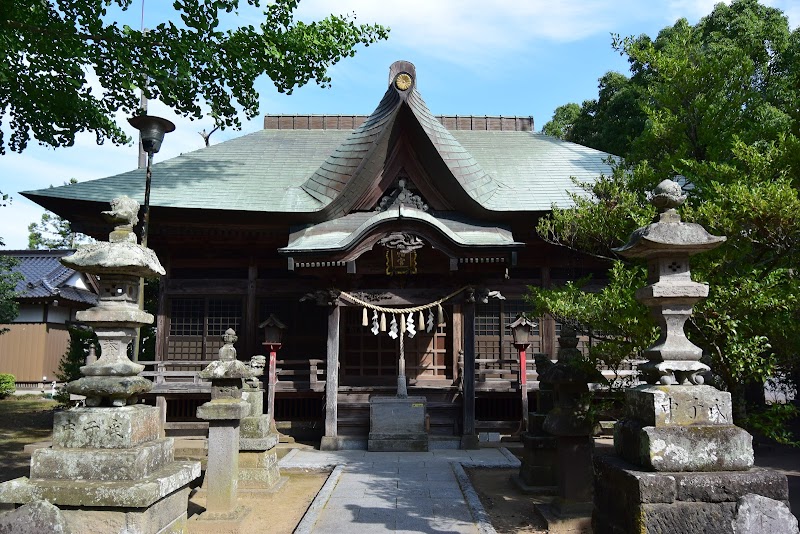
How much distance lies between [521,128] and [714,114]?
14211 mm

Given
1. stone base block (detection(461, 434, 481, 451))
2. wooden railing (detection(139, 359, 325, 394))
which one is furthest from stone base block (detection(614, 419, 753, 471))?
wooden railing (detection(139, 359, 325, 394))

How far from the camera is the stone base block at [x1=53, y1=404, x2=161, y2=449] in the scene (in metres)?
3.97

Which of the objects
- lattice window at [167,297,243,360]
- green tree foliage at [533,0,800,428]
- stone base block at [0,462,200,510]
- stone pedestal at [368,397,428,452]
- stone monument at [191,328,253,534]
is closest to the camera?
stone base block at [0,462,200,510]

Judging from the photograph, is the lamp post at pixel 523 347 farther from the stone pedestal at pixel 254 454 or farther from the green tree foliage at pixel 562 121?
the green tree foliage at pixel 562 121

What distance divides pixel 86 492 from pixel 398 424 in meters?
8.21

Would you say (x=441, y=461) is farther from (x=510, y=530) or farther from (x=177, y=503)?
(x=177, y=503)

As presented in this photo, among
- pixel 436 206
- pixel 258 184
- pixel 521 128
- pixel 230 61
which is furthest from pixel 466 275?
pixel 521 128

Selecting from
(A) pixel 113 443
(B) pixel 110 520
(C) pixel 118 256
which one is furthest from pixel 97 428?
(C) pixel 118 256

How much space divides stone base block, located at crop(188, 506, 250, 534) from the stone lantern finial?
5112mm

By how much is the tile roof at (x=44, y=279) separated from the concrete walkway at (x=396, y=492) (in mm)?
19630

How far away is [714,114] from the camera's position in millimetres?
5961

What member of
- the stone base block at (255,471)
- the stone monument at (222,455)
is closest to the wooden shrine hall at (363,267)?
the stone base block at (255,471)

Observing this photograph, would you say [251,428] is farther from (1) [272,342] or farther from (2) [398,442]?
(1) [272,342]

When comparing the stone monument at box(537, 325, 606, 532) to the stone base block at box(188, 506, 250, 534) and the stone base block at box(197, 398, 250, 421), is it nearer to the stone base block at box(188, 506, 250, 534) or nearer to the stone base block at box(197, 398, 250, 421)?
the stone base block at box(188, 506, 250, 534)
